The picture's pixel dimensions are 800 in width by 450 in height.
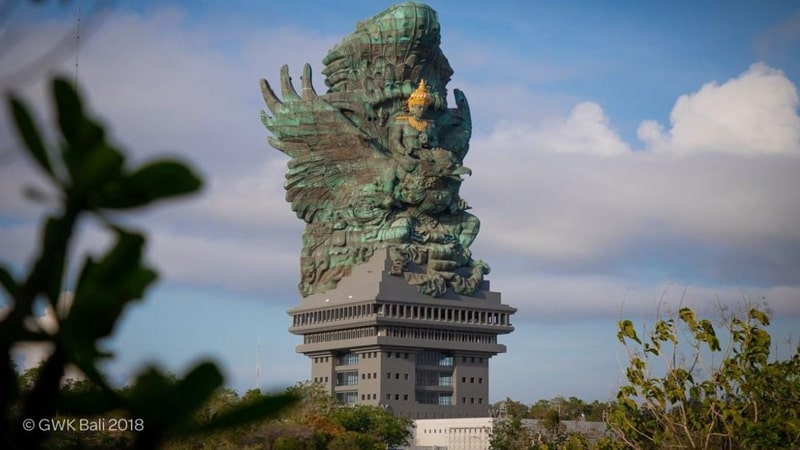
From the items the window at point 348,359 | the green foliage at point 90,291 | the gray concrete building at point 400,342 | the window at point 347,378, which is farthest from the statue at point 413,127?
the green foliage at point 90,291

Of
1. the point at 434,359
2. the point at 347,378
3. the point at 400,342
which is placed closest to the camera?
the point at 400,342

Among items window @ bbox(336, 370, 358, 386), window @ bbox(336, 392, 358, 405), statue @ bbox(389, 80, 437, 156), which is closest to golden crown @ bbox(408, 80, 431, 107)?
statue @ bbox(389, 80, 437, 156)

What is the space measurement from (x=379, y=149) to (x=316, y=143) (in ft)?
20.2

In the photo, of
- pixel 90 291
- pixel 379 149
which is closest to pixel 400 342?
pixel 379 149

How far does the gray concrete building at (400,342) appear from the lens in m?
129

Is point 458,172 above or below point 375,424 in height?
above

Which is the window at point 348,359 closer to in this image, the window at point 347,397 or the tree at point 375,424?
the window at point 347,397

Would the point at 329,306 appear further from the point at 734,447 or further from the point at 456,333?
the point at 734,447

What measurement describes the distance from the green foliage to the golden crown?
12059cm

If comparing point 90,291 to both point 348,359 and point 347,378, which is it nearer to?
point 347,378

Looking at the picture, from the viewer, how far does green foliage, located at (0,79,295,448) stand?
6.34 metres

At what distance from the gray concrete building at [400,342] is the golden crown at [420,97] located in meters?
14.7

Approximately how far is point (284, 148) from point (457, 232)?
19421 mm

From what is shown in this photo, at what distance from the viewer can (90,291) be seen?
684cm
